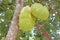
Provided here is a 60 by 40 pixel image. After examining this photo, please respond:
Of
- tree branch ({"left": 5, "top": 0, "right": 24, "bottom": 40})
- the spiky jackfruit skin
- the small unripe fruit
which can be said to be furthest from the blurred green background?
tree branch ({"left": 5, "top": 0, "right": 24, "bottom": 40})

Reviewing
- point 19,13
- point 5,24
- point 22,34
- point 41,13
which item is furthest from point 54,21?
point 19,13

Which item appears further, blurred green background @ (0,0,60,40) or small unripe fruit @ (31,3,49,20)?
blurred green background @ (0,0,60,40)

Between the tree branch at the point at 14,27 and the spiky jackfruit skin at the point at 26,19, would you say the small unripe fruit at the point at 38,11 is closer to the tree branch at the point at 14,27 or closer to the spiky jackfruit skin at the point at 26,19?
the spiky jackfruit skin at the point at 26,19

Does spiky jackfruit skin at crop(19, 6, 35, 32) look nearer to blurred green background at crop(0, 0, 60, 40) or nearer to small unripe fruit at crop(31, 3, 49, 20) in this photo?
small unripe fruit at crop(31, 3, 49, 20)

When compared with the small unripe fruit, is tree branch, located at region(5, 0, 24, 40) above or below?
below

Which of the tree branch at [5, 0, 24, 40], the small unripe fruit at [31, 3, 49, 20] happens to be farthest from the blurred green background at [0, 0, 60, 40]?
the tree branch at [5, 0, 24, 40]

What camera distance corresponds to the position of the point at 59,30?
2.37 meters

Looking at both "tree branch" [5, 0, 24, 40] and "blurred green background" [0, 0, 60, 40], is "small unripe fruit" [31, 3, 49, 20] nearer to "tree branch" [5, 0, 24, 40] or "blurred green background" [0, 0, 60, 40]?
"tree branch" [5, 0, 24, 40]

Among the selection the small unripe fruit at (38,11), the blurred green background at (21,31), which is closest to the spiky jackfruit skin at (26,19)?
the small unripe fruit at (38,11)

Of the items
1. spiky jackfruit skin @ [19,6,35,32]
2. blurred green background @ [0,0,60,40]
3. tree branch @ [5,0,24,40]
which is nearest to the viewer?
tree branch @ [5,0,24,40]

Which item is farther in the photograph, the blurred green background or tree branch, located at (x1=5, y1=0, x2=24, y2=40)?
the blurred green background

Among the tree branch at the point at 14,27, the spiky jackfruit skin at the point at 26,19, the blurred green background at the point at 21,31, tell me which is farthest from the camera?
the blurred green background at the point at 21,31

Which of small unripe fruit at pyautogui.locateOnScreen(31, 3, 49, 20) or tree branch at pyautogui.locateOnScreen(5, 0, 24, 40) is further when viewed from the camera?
small unripe fruit at pyautogui.locateOnScreen(31, 3, 49, 20)

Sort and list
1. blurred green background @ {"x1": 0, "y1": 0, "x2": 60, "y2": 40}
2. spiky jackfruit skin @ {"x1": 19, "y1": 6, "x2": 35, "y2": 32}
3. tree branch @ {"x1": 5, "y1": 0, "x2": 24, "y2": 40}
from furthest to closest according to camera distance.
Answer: blurred green background @ {"x1": 0, "y1": 0, "x2": 60, "y2": 40}, spiky jackfruit skin @ {"x1": 19, "y1": 6, "x2": 35, "y2": 32}, tree branch @ {"x1": 5, "y1": 0, "x2": 24, "y2": 40}
